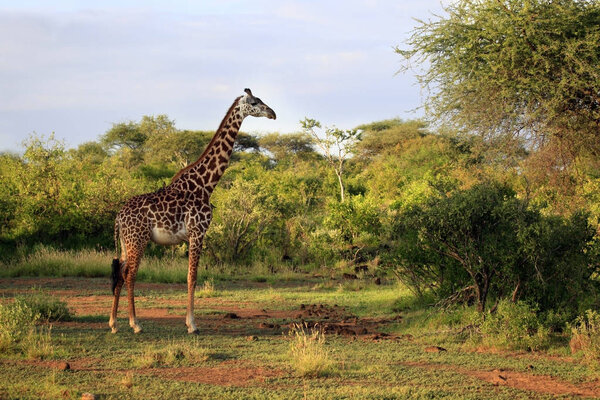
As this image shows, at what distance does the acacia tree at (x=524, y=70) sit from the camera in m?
10.7

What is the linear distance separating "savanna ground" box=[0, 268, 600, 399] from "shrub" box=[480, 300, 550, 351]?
0.56 feet

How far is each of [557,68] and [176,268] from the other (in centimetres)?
1039

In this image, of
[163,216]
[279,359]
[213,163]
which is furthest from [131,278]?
[279,359]

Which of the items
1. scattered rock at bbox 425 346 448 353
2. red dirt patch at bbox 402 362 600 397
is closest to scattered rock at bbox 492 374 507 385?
red dirt patch at bbox 402 362 600 397

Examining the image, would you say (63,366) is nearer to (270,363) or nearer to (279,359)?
(270,363)

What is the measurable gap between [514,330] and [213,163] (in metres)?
4.88

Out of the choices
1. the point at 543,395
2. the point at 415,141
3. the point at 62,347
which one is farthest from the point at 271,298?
the point at 415,141

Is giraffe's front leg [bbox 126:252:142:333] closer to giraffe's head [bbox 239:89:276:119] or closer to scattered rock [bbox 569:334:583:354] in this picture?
giraffe's head [bbox 239:89:276:119]

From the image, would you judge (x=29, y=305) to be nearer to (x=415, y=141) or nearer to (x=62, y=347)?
(x=62, y=347)

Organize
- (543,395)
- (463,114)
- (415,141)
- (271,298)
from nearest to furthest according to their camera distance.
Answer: (543,395), (463,114), (271,298), (415,141)

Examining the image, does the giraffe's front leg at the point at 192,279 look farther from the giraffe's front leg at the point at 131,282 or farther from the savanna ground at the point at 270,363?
the giraffe's front leg at the point at 131,282

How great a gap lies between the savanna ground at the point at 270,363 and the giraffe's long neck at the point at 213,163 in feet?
7.00

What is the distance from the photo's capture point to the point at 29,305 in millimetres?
9930

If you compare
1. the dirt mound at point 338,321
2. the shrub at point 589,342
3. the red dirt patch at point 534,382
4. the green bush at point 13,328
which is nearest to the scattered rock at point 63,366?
the green bush at point 13,328
